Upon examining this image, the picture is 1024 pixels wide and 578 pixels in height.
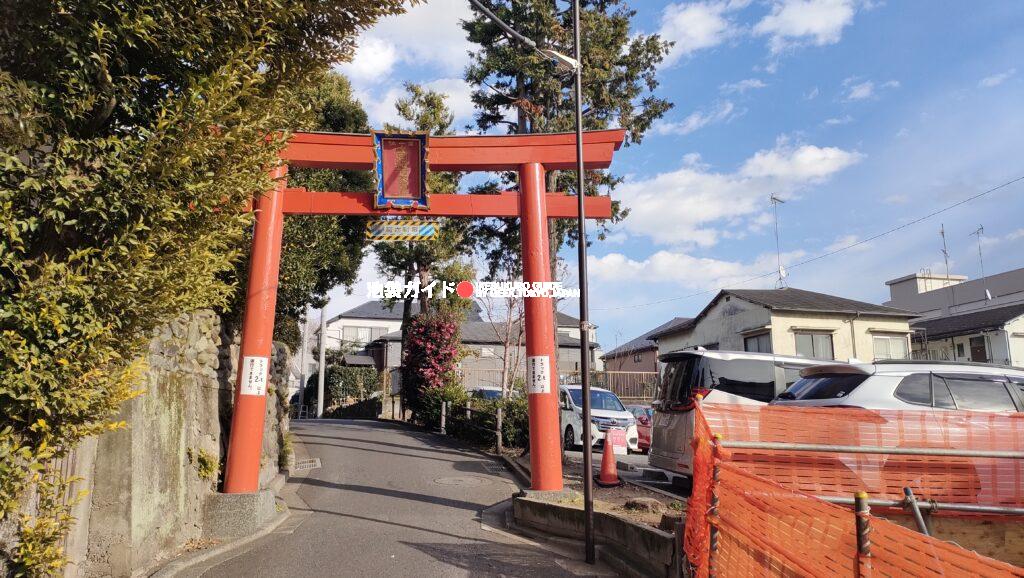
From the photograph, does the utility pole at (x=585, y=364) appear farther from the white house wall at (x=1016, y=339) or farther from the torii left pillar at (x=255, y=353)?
the white house wall at (x=1016, y=339)

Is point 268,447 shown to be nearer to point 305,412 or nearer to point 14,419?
point 14,419

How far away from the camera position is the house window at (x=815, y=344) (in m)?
24.0

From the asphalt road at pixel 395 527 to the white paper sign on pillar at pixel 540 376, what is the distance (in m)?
1.98

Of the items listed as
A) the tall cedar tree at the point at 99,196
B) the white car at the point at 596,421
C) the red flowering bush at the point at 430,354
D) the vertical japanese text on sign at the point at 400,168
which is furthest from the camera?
the red flowering bush at the point at 430,354

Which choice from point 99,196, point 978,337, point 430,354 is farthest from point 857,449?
point 978,337

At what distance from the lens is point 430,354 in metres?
21.1

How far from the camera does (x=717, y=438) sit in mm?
4562

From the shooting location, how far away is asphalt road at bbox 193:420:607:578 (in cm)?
673

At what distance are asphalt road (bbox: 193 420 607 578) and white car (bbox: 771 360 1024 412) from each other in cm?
350

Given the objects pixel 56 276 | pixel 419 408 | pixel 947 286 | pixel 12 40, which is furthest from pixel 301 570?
pixel 947 286

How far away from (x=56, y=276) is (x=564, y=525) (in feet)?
19.4

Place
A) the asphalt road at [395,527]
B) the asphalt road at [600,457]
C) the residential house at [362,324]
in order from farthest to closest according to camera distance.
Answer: the residential house at [362,324]
the asphalt road at [600,457]
the asphalt road at [395,527]

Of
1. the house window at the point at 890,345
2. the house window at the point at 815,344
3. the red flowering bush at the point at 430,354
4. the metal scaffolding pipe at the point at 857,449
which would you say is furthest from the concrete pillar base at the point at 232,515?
the house window at the point at 890,345

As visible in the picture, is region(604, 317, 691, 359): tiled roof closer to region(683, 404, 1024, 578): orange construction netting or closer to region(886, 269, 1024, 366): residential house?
region(886, 269, 1024, 366): residential house
